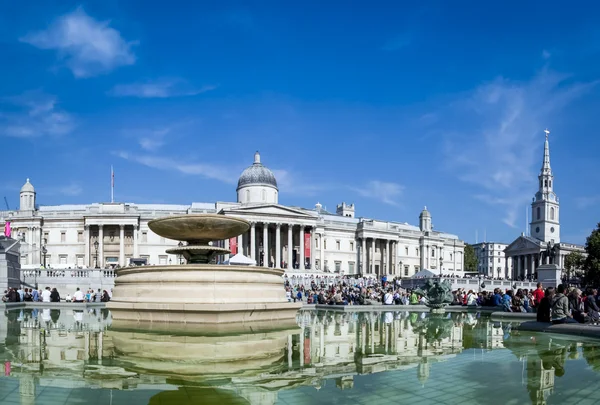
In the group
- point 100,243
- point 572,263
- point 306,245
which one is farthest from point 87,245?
point 572,263

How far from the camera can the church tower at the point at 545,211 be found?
Result: 12238cm

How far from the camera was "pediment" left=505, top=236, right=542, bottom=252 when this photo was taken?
361ft

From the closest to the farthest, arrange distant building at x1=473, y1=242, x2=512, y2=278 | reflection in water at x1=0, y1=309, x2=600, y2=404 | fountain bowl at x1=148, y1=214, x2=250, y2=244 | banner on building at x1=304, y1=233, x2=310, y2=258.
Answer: reflection in water at x1=0, y1=309, x2=600, y2=404, fountain bowl at x1=148, y1=214, x2=250, y2=244, banner on building at x1=304, y1=233, x2=310, y2=258, distant building at x1=473, y1=242, x2=512, y2=278

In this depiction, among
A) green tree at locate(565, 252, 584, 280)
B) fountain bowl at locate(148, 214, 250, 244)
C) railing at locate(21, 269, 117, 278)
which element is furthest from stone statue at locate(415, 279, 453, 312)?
green tree at locate(565, 252, 584, 280)

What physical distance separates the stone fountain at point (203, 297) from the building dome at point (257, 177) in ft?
198

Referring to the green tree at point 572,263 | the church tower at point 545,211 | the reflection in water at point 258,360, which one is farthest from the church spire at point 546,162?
the reflection in water at point 258,360

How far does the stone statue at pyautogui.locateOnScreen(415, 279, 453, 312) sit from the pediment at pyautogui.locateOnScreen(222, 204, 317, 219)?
47.3m

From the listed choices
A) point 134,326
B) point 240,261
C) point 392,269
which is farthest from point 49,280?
point 392,269

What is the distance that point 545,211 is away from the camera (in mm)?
122312

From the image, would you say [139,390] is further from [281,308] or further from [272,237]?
[272,237]

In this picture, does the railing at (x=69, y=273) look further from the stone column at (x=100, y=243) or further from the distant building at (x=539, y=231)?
the distant building at (x=539, y=231)

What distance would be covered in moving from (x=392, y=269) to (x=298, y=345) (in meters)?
78.1

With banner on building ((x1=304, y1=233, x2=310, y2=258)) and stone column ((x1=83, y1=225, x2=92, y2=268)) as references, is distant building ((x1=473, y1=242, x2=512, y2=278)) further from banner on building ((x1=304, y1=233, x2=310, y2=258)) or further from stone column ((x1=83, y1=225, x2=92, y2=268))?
stone column ((x1=83, y1=225, x2=92, y2=268))

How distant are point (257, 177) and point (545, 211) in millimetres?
77171
